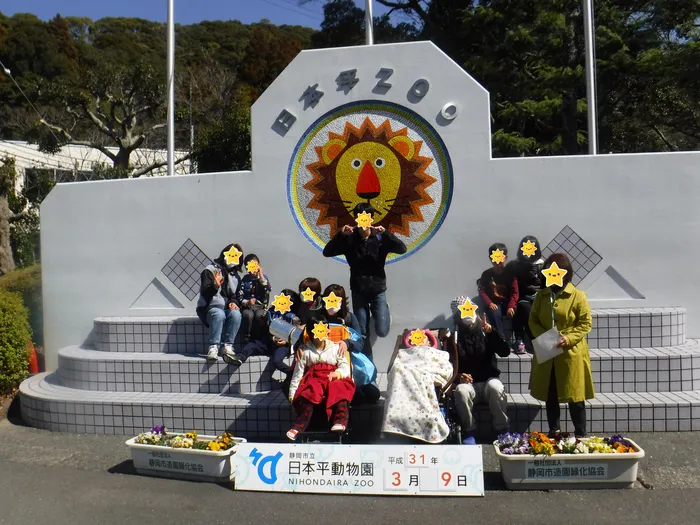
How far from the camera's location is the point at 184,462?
5.15 meters

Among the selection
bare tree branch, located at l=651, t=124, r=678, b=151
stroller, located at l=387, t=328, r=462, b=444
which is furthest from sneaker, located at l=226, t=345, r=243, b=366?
bare tree branch, located at l=651, t=124, r=678, b=151

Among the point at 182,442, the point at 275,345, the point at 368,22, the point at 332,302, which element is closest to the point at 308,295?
the point at 332,302

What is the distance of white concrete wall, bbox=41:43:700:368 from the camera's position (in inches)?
269

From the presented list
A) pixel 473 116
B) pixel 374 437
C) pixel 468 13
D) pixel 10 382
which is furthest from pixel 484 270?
pixel 468 13

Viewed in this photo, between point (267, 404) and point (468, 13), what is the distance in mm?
16843

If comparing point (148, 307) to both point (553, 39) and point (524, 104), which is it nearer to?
point (524, 104)

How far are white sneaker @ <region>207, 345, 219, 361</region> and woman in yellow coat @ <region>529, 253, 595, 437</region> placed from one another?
2817mm

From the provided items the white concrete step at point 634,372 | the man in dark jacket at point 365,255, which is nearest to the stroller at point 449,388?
the white concrete step at point 634,372

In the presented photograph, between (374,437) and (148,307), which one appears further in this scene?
(148,307)

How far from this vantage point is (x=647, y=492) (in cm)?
459

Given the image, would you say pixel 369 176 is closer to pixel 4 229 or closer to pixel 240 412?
pixel 240 412

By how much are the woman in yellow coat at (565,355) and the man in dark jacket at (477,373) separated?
0.31 meters

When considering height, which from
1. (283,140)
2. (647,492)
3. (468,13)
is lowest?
(647,492)

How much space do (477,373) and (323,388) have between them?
3.95 ft
